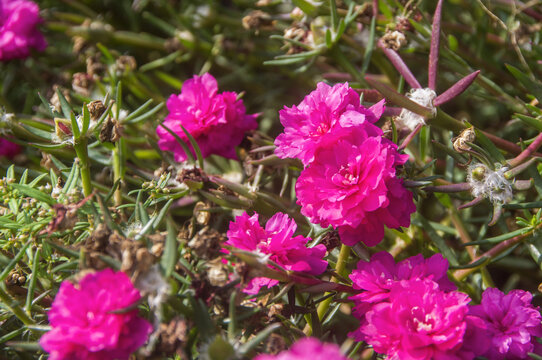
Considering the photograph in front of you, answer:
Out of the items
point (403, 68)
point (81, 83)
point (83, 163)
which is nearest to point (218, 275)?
point (83, 163)

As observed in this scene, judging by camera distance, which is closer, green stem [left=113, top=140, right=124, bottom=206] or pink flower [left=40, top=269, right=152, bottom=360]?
pink flower [left=40, top=269, right=152, bottom=360]

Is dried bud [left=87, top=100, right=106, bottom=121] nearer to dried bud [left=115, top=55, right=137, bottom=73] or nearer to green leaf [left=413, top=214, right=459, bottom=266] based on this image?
dried bud [left=115, top=55, right=137, bottom=73]

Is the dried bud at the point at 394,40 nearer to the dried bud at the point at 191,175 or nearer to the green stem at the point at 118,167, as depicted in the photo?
the dried bud at the point at 191,175

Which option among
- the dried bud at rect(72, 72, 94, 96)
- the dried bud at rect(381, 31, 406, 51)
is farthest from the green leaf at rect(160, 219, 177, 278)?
the dried bud at rect(72, 72, 94, 96)

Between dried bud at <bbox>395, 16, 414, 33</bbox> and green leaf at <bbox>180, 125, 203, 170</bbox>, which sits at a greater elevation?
dried bud at <bbox>395, 16, 414, 33</bbox>

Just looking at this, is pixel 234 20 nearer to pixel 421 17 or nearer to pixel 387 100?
pixel 421 17

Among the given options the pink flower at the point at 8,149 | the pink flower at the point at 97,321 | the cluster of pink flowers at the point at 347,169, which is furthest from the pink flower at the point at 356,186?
the pink flower at the point at 8,149
